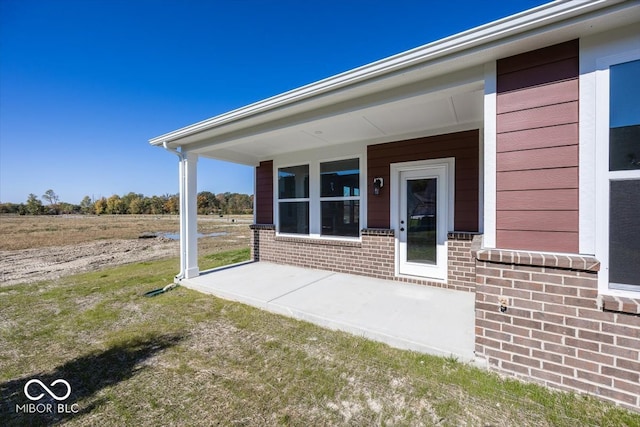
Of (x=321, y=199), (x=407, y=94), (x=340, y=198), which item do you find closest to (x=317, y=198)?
(x=321, y=199)

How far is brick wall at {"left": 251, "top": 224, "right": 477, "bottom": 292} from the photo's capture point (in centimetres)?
411

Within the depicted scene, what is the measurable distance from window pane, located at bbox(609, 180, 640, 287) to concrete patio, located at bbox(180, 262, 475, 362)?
4.11 feet

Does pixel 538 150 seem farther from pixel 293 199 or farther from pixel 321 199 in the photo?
pixel 293 199

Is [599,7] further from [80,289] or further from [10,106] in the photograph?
[10,106]

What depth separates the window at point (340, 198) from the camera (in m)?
5.27

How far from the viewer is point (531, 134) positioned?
80.5 inches

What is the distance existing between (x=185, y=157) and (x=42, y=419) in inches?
165

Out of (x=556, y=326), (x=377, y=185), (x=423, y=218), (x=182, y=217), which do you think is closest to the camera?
(x=556, y=326)

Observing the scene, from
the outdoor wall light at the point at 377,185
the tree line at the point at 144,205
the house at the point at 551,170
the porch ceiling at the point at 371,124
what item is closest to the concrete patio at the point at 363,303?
the house at the point at 551,170

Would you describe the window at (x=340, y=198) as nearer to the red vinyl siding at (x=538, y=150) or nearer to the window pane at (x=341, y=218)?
the window pane at (x=341, y=218)

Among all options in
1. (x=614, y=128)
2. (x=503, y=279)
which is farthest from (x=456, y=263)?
(x=614, y=128)

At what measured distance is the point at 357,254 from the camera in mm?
5129

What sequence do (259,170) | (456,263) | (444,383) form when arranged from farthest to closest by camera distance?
(259,170), (456,263), (444,383)

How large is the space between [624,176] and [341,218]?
4.06m
